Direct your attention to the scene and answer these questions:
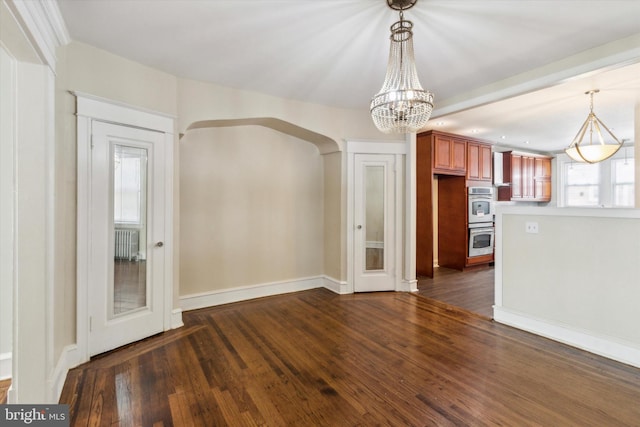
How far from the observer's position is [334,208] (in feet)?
15.1

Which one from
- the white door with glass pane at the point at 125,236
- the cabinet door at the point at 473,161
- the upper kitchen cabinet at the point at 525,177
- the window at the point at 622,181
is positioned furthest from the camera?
the window at the point at 622,181

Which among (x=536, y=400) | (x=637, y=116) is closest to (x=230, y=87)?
(x=536, y=400)

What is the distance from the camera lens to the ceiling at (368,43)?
2.13 metres

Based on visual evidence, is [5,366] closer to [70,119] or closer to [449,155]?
[70,119]

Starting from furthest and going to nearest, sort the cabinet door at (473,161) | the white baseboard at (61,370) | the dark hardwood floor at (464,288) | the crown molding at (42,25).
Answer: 1. the cabinet door at (473,161)
2. the dark hardwood floor at (464,288)
3. the white baseboard at (61,370)
4. the crown molding at (42,25)

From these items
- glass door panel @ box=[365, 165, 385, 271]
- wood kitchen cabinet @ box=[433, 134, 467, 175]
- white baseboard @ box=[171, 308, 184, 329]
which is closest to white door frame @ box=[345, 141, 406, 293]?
glass door panel @ box=[365, 165, 385, 271]

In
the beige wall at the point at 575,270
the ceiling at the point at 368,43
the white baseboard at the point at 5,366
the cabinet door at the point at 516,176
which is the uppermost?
the ceiling at the point at 368,43

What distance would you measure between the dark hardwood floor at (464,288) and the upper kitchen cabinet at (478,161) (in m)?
1.81

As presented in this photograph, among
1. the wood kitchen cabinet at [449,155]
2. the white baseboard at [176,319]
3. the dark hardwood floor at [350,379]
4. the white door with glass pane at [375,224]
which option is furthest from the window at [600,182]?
the white baseboard at [176,319]

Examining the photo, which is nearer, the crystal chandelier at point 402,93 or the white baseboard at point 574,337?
the crystal chandelier at point 402,93

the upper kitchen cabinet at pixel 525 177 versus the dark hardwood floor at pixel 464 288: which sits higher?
the upper kitchen cabinet at pixel 525 177

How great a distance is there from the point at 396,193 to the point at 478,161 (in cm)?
257

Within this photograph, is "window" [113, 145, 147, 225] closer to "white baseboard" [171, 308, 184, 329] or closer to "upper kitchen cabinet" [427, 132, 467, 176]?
"white baseboard" [171, 308, 184, 329]

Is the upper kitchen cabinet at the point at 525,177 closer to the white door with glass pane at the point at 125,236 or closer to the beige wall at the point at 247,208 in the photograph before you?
the beige wall at the point at 247,208
